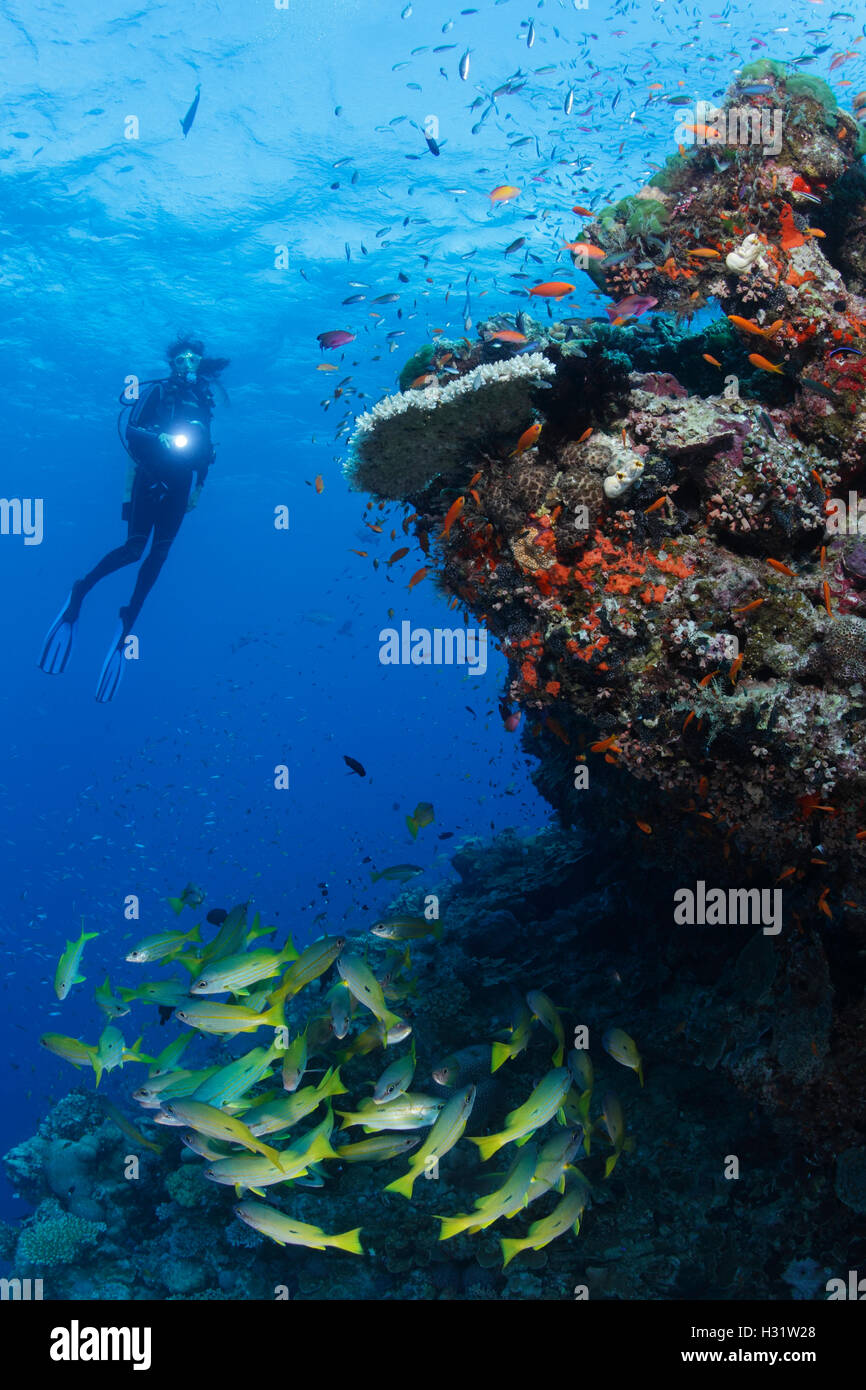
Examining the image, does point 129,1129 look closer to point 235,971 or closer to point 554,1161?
point 235,971

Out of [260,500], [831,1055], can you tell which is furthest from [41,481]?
[831,1055]

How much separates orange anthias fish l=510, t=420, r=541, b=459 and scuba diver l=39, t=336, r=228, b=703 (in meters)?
11.1

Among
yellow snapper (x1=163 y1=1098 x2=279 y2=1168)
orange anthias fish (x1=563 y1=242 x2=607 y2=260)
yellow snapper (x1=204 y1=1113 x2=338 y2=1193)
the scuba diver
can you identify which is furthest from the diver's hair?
yellow snapper (x1=204 y1=1113 x2=338 y2=1193)

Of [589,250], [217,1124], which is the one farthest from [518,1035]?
[589,250]

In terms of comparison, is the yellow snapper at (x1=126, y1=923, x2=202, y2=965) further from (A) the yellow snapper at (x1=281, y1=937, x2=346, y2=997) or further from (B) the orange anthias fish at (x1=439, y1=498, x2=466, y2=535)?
(B) the orange anthias fish at (x1=439, y1=498, x2=466, y2=535)

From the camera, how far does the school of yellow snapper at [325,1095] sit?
4199 mm

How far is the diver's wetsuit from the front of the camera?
1482 centimetres

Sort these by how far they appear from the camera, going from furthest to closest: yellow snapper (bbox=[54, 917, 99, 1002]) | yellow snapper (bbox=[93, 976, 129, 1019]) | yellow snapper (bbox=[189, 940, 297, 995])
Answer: yellow snapper (bbox=[93, 976, 129, 1019]) < yellow snapper (bbox=[54, 917, 99, 1002]) < yellow snapper (bbox=[189, 940, 297, 995])

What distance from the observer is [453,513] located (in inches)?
182

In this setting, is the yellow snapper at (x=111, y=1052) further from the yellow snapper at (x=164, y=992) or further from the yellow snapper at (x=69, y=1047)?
the yellow snapper at (x=164, y=992)

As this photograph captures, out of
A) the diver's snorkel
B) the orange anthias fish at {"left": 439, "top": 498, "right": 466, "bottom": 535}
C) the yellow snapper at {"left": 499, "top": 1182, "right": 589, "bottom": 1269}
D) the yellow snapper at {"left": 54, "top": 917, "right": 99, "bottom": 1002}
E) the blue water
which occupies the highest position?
the blue water

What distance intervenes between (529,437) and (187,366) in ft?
48.9

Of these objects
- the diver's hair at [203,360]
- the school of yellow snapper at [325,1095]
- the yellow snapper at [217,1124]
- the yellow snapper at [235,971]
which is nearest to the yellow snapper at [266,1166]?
the school of yellow snapper at [325,1095]

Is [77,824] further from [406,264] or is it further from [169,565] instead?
[406,264]
